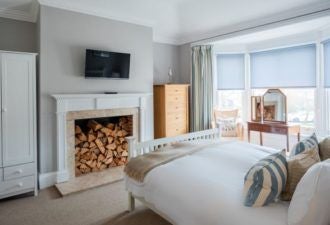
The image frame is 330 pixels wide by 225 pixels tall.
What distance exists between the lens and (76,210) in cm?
269

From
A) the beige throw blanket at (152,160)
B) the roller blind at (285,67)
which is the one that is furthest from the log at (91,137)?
the roller blind at (285,67)

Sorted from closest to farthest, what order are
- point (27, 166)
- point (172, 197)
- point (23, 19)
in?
point (172, 197)
point (27, 166)
point (23, 19)

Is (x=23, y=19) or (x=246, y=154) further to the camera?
(x=23, y=19)

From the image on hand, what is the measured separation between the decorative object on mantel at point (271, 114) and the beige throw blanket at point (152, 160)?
7.80 ft

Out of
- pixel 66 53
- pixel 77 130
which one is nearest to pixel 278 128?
pixel 77 130

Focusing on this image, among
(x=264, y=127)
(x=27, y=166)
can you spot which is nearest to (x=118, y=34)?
(x=27, y=166)

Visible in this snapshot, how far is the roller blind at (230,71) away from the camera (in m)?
5.43

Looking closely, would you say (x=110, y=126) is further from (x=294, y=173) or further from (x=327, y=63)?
(x=327, y=63)

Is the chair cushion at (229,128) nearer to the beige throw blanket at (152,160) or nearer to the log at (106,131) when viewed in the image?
the log at (106,131)

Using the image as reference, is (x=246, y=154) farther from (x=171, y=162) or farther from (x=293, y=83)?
(x=293, y=83)

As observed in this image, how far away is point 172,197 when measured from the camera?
1822 mm

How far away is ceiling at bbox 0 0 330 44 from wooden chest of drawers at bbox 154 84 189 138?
1.21 m

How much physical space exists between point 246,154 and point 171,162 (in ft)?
2.71

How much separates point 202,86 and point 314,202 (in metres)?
4.03
